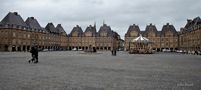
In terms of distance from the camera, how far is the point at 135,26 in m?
115

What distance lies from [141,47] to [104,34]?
2211 inches

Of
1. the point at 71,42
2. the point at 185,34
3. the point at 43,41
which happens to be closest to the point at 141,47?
the point at 185,34

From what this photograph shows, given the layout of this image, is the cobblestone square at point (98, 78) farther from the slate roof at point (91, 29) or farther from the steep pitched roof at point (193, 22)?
the slate roof at point (91, 29)

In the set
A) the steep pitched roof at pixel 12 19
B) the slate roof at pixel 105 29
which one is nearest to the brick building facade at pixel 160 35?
the slate roof at pixel 105 29

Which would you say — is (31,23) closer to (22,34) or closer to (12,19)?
(22,34)

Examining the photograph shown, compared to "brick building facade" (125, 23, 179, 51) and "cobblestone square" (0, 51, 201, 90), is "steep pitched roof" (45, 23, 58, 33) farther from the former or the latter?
"cobblestone square" (0, 51, 201, 90)

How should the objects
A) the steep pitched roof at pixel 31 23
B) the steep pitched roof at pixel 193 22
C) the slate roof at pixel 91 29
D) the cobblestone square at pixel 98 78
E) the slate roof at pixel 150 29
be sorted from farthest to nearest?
1. the slate roof at pixel 91 29
2. the slate roof at pixel 150 29
3. the steep pitched roof at pixel 31 23
4. the steep pitched roof at pixel 193 22
5. the cobblestone square at pixel 98 78

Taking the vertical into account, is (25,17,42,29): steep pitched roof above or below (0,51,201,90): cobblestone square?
above

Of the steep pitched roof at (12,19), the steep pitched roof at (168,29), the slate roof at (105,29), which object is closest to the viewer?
the steep pitched roof at (12,19)

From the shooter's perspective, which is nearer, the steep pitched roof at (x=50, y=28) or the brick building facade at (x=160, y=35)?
the steep pitched roof at (x=50, y=28)

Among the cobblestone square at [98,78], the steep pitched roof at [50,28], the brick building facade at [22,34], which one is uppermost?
the steep pitched roof at [50,28]

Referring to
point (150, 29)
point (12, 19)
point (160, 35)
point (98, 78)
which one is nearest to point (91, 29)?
point (150, 29)

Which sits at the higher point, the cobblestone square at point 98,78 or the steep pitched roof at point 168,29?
the steep pitched roof at point 168,29

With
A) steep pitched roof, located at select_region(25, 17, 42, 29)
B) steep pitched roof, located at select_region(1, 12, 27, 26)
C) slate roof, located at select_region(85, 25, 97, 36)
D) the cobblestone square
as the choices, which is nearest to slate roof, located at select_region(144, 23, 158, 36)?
slate roof, located at select_region(85, 25, 97, 36)
